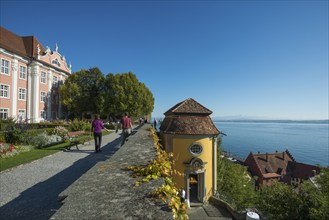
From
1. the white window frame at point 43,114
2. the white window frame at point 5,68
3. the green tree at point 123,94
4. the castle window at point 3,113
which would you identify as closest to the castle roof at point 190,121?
the green tree at point 123,94

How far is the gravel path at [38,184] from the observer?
17.5 ft

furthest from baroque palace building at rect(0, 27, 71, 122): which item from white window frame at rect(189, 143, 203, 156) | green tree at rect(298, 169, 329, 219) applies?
green tree at rect(298, 169, 329, 219)

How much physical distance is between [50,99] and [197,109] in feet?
115

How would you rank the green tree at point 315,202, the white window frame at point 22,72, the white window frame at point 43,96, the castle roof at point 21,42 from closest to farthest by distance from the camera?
the green tree at point 315,202
the castle roof at point 21,42
the white window frame at point 22,72
the white window frame at point 43,96

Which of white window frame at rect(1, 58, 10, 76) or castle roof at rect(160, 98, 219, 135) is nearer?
castle roof at rect(160, 98, 219, 135)

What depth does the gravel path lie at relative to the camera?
5.33 metres

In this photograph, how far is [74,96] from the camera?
38.8 meters

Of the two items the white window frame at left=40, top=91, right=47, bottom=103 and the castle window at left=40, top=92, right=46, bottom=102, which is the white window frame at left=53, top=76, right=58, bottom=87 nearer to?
the white window frame at left=40, top=91, right=47, bottom=103

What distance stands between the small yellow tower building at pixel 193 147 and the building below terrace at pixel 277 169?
119ft

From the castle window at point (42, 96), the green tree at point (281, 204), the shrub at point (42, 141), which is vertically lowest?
the green tree at point (281, 204)

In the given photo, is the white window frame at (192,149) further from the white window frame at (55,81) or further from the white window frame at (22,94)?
the white window frame at (55,81)

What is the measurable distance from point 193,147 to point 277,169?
43513 mm

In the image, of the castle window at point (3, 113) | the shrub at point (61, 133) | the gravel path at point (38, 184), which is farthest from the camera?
the castle window at point (3, 113)

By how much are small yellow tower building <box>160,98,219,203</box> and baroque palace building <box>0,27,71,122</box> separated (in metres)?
23.5
